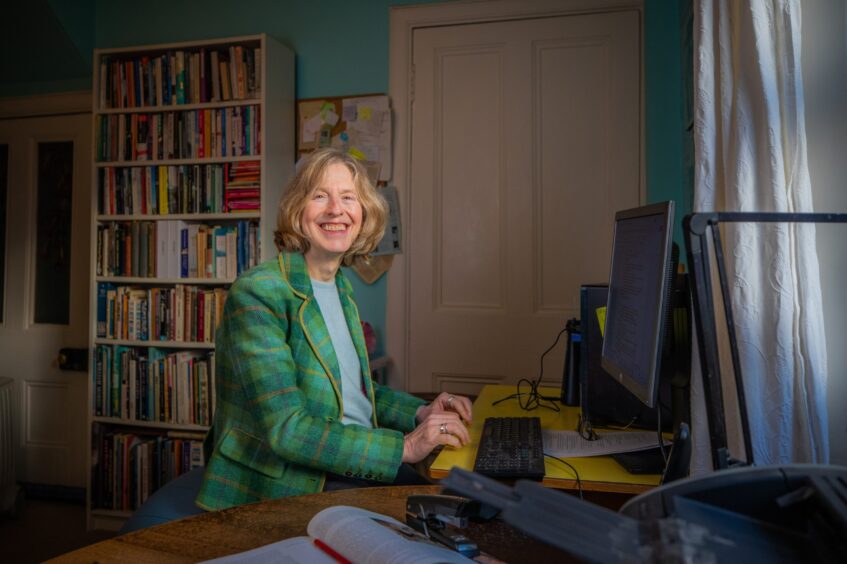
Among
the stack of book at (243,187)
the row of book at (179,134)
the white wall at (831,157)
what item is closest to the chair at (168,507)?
the white wall at (831,157)

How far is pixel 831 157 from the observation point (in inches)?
49.1

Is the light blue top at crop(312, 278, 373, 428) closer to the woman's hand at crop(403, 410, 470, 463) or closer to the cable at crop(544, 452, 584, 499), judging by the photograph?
the woman's hand at crop(403, 410, 470, 463)

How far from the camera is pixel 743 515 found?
0.58 metres

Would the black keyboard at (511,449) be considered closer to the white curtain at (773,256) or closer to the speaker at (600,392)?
the speaker at (600,392)

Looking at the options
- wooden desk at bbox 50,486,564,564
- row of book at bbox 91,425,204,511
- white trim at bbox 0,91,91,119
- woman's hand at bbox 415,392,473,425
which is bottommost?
row of book at bbox 91,425,204,511

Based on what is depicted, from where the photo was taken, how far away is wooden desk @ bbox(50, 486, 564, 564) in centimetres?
95

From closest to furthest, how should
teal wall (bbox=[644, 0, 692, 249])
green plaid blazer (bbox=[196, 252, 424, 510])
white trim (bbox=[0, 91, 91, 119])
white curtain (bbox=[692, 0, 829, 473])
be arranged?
1. white curtain (bbox=[692, 0, 829, 473])
2. green plaid blazer (bbox=[196, 252, 424, 510])
3. teal wall (bbox=[644, 0, 692, 249])
4. white trim (bbox=[0, 91, 91, 119])

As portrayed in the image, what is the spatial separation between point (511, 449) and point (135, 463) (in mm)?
2346

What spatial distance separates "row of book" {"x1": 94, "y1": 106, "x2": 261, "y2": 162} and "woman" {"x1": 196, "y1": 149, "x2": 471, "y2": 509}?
137cm

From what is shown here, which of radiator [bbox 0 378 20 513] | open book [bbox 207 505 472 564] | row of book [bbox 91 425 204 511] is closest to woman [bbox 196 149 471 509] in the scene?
open book [bbox 207 505 472 564]

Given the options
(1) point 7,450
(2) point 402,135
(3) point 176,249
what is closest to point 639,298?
(2) point 402,135

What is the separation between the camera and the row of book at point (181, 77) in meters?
3.01

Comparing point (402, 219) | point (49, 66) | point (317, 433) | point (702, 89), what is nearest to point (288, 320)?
point (317, 433)

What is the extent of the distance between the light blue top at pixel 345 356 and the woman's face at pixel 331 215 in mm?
94
